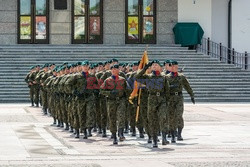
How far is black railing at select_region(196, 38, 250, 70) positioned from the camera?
4653cm

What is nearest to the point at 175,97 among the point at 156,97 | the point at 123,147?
the point at 156,97

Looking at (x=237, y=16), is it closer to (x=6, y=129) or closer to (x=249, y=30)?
(x=249, y=30)

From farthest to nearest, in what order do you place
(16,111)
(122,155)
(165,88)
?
(16,111), (165,88), (122,155)

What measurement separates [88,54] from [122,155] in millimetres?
26237

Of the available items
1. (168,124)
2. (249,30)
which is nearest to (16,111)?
(168,124)

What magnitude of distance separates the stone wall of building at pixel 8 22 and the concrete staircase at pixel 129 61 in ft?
4.08

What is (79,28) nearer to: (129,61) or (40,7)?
(40,7)

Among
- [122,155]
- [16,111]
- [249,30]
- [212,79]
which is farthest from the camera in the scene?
[249,30]

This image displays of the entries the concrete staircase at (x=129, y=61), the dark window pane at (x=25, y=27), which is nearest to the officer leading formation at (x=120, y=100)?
the concrete staircase at (x=129, y=61)

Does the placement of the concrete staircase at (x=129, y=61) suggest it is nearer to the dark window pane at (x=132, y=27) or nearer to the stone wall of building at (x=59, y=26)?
the stone wall of building at (x=59, y=26)

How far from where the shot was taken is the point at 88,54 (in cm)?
4294

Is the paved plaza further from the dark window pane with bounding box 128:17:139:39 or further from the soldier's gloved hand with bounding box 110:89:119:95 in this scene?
the dark window pane with bounding box 128:17:139:39

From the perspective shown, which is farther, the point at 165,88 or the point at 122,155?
the point at 165,88

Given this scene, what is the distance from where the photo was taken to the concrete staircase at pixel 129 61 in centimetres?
3941
